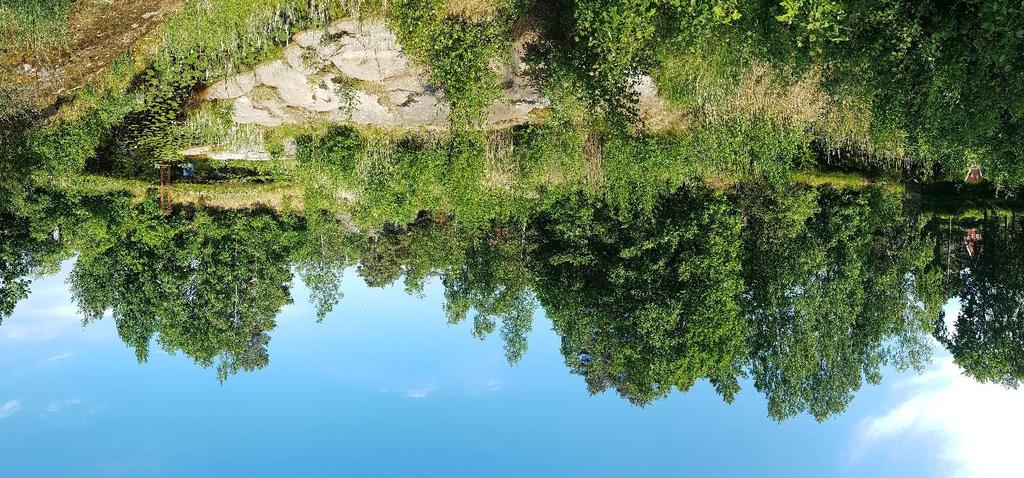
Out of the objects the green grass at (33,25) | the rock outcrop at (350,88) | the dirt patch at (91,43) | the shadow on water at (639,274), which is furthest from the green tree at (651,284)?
the green grass at (33,25)

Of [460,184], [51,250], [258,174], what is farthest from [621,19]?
[51,250]

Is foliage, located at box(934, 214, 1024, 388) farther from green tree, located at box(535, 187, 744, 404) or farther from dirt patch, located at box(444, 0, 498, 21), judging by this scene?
dirt patch, located at box(444, 0, 498, 21)

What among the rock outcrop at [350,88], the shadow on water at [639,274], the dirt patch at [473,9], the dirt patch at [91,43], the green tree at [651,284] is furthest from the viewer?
the shadow on water at [639,274]

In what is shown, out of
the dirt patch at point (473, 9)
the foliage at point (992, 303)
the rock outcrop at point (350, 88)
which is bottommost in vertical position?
the foliage at point (992, 303)

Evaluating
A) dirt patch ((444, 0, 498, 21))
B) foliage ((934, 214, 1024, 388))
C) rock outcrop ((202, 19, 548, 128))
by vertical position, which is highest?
dirt patch ((444, 0, 498, 21))

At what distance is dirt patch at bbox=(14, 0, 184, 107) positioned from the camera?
18.1m

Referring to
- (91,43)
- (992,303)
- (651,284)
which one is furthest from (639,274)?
(91,43)

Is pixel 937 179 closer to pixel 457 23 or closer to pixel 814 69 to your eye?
pixel 814 69

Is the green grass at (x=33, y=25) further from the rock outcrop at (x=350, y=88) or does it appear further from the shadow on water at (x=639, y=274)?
the shadow on water at (x=639, y=274)

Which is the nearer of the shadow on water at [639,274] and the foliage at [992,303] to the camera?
the shadow on water at [639,274]

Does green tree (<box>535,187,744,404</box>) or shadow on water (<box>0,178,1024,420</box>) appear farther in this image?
shadow on water (<box>0,178,1024,420</box>)

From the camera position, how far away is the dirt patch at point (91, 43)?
18.1m

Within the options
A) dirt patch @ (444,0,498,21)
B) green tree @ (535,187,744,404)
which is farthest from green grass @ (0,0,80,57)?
green tree @ (535,187,744,404)

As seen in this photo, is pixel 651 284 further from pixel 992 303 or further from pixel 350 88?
pixel 992 303
